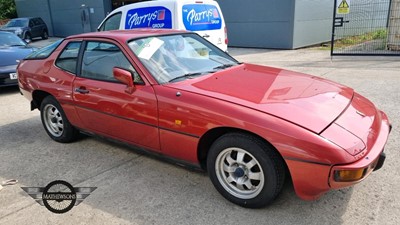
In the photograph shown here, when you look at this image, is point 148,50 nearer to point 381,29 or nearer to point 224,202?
point 224,202

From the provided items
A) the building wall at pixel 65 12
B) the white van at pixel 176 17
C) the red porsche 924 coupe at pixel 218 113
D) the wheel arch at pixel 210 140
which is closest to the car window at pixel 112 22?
the white van at pixel 176 17

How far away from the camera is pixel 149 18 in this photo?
769 centimetres

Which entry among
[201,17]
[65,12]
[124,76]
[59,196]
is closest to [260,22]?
[201,17]

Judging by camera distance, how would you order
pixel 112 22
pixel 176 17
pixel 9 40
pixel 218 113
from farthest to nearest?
pixel 9 40
pixel 112 22
pixel 176 17
pixel 218 113

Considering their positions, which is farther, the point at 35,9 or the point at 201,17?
the point at 35,9

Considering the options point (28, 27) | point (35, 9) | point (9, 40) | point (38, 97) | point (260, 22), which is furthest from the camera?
point (35, 9)

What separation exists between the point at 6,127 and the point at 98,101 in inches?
103

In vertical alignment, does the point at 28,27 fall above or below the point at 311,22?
below

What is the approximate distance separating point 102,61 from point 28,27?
1955cm

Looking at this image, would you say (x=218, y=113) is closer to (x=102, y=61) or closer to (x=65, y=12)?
(x=102, y=61)

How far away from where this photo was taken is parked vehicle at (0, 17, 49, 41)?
64.2 ft

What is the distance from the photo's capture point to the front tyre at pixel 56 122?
14.1 ft

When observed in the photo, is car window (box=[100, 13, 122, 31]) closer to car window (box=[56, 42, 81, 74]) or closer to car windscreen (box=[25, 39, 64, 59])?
car windscreen (box=[25, 39, 64, 59])

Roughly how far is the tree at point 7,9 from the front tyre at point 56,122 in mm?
31235
